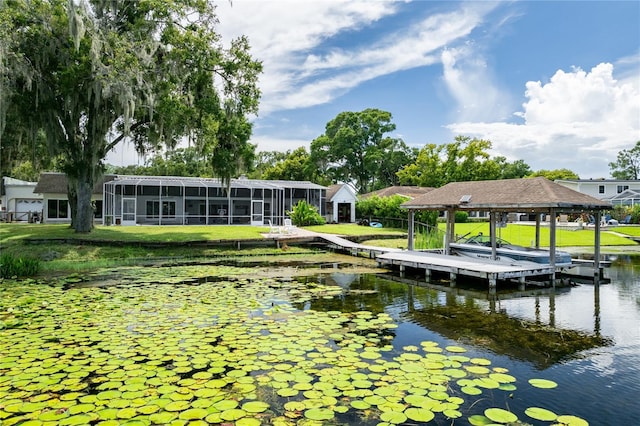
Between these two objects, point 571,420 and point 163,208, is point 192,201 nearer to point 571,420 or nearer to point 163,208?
point 163,208

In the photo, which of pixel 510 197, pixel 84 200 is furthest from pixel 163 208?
pixel 510 197

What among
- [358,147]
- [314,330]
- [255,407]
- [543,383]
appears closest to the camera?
[255,407]

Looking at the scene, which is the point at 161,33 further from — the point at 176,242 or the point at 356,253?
the point at 356,253

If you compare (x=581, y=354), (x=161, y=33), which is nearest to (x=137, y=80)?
(x=161, y=33)

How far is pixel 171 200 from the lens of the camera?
3238 centimetres

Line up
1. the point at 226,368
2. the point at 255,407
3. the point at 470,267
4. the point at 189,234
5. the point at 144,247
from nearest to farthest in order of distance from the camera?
1. the point at 255,407
2. the point at 226,368
3. the point at 470,267
4. the point at 144,247
5. the point at 189,234

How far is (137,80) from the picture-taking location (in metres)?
16.7

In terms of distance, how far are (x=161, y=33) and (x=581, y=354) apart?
61.3ft

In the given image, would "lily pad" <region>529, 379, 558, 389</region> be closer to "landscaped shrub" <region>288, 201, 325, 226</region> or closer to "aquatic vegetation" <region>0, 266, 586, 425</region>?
"aquatic vegetation" <region>0, 266, 586, 425</region>

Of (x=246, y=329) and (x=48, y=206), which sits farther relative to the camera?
(x=48, y=206)

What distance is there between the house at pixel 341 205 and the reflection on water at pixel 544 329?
73.7ft

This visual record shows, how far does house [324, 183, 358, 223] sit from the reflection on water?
22.5m

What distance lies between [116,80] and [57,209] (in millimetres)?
19347

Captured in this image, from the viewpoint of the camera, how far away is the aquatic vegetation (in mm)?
4277
